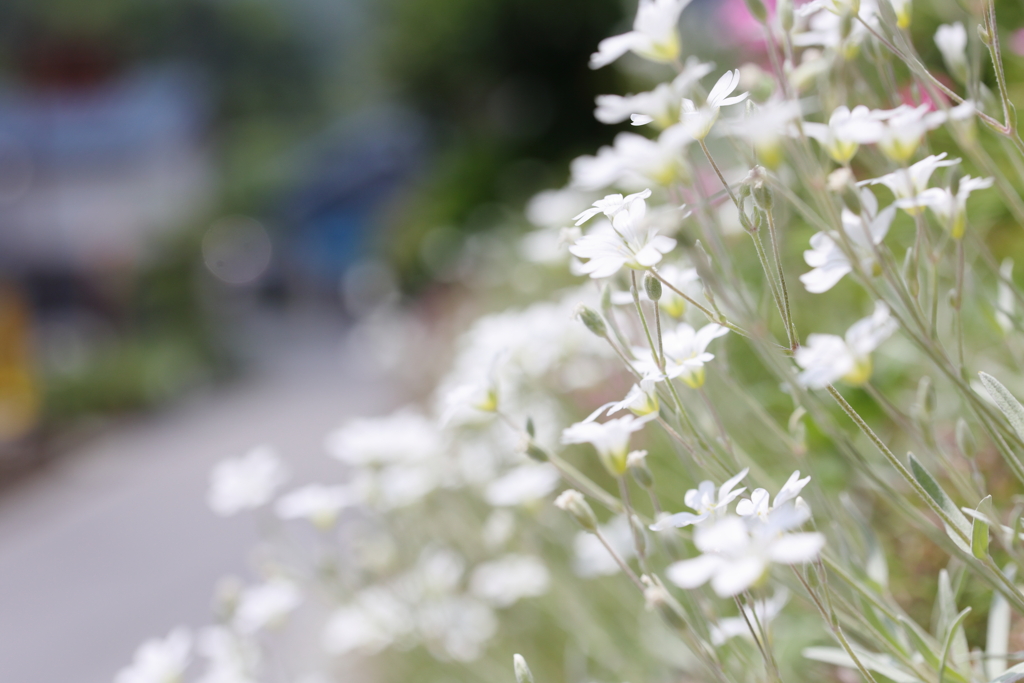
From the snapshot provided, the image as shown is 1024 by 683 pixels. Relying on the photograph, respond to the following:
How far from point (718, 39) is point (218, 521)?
4000mm

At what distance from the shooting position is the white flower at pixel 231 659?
1211mm

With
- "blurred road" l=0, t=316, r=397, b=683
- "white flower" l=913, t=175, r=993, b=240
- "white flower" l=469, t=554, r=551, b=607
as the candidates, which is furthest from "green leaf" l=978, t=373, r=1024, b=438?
"blurred road" l=0, t=316, r=397, b=683

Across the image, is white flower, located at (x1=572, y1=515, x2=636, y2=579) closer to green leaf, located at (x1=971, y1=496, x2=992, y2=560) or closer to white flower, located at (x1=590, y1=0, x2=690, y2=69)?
green leaf, located at (x1=971, y1=496, x2=992, y2=560)

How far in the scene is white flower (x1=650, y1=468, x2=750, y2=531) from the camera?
62cm

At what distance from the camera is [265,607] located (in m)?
1.29

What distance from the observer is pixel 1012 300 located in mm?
931

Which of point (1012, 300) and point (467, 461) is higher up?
point (1012, 300)

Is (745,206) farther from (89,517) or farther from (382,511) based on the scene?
(89,517)

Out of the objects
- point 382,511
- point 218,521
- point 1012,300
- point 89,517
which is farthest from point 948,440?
point 89,517

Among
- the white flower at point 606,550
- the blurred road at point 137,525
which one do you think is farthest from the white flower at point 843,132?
the blurred road at point 137,525

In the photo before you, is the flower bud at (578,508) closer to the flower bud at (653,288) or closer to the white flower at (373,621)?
the flower bud at (653,288)

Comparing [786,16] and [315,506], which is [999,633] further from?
[315,506]

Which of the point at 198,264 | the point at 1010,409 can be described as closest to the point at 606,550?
the point at 1010,409

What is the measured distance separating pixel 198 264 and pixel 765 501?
12.1 m
